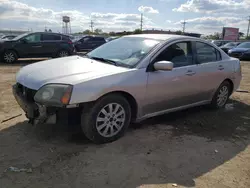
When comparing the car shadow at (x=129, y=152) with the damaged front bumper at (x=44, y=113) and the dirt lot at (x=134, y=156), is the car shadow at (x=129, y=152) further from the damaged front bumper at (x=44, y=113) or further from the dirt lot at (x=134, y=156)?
the damaged front bumper at (x=44, y=113)

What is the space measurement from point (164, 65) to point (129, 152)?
4.36 feet

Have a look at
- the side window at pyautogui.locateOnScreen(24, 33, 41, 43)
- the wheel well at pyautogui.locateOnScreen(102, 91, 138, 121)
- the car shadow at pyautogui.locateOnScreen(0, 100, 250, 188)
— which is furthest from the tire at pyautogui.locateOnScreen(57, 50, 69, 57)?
the wheel well at pyautogui.locateOnScreen(102, 91, 138, 121)

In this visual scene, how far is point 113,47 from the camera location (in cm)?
440

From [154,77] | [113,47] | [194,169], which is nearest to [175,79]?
[154,77]

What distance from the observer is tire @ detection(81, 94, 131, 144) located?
10.6 feet

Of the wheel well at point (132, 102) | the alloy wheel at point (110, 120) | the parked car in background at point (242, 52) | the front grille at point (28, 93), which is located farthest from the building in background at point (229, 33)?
the front grille at point (28, 93)

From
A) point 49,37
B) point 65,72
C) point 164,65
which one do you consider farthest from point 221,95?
point 49,37

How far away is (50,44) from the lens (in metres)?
13.3

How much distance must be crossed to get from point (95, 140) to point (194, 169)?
1323 mm

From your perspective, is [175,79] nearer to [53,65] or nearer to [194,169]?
[194,169]

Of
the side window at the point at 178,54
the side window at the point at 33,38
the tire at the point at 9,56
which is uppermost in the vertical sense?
the side window at the point at 33,38

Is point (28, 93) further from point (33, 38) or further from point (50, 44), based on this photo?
point (50, 44)

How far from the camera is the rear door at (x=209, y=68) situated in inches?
179

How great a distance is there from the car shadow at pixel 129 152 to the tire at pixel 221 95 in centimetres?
75
